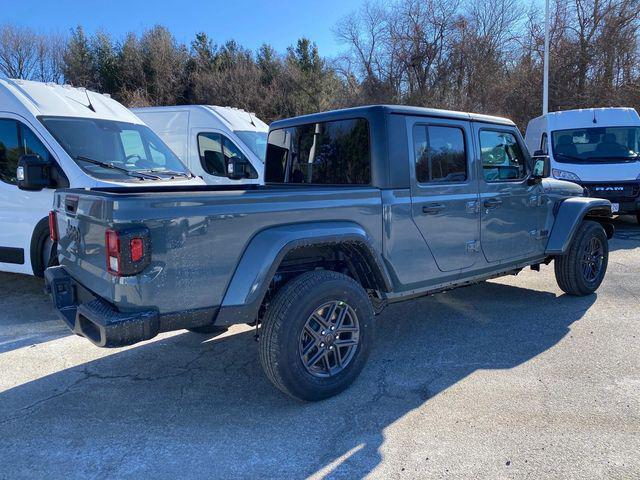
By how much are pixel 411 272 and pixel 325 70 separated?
3203cm

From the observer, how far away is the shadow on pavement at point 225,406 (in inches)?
112

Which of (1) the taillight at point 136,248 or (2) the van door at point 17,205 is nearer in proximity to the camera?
(1) the taillight at point 136,248

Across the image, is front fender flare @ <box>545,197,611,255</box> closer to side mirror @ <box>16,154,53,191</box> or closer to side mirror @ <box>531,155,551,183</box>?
side mirror @ <box>531,155,551,183</box>

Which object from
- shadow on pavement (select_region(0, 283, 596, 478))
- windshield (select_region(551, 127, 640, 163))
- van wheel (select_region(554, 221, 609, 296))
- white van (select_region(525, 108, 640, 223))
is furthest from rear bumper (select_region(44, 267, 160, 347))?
windshield (select_region(551, 127, 640, 163))

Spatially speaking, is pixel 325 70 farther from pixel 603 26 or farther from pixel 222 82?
pixel 603 26

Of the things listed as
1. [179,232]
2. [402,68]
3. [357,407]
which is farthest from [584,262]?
[402,68]

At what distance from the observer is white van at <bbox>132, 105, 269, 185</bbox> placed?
8.95 meters

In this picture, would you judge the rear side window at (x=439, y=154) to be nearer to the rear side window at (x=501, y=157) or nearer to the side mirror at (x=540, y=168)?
the rear side window at (x=501, y=157)

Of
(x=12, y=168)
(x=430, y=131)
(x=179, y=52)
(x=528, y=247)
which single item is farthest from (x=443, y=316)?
(x=179, y=52)

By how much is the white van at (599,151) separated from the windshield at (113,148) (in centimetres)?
821

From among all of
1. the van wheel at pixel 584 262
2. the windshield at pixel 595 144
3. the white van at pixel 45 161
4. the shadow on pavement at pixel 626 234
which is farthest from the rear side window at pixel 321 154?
the windshield at pixel 595 144

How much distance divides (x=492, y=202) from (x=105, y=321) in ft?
11.2

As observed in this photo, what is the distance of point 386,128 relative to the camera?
3793 mm

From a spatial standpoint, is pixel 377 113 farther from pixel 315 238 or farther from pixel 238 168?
pixel 238 168
